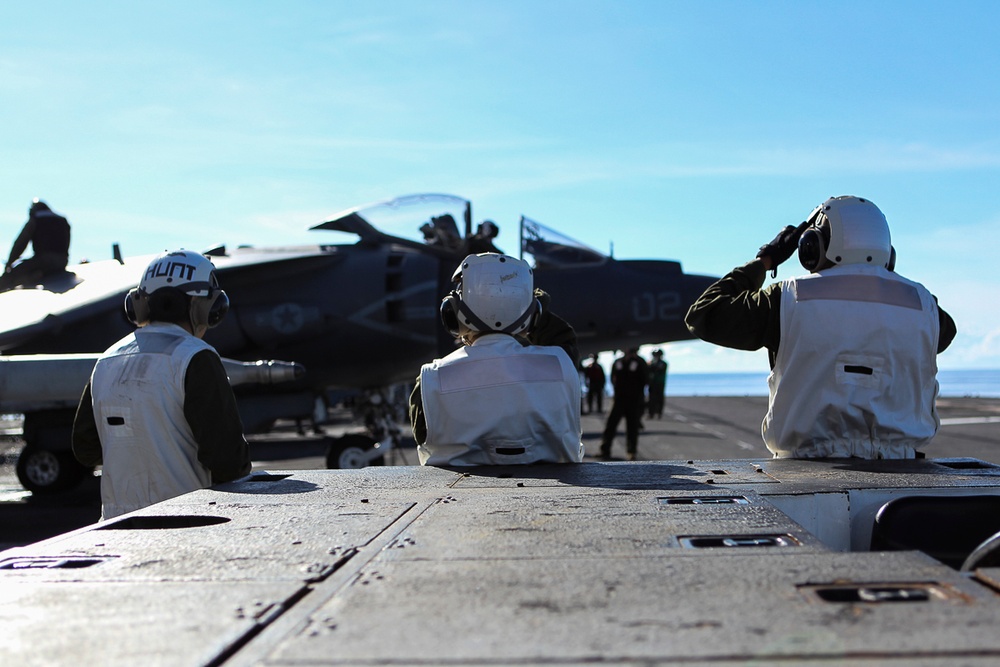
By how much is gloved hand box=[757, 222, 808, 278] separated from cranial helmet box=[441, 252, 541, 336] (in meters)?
1.11

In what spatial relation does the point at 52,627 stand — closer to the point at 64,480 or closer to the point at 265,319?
the point at 265,319

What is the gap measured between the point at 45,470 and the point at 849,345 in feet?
32.1

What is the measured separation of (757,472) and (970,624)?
6.68 ft

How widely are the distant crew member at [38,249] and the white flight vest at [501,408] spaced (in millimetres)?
9595

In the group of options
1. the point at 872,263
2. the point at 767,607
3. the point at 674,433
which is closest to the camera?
the point at 767,607

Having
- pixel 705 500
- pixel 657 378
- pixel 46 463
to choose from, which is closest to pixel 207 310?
pixel 705 500

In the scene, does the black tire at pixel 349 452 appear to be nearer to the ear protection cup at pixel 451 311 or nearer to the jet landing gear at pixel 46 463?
the jet landing gear at pixel 46 463

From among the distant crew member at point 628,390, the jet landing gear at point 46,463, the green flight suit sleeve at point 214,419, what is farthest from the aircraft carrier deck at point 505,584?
the distant crew member at point 628,390

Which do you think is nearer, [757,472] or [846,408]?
[757,472]

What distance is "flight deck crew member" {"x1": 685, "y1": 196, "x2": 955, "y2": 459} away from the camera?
3.83m

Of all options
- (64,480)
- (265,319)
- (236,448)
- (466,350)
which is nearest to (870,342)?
(466,350)

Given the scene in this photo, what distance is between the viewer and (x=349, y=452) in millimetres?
10375

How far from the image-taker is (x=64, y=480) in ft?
35.7

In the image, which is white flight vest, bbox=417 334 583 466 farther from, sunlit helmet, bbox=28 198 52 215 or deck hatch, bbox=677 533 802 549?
sunlit helmet, bbox=28 198 52 215
